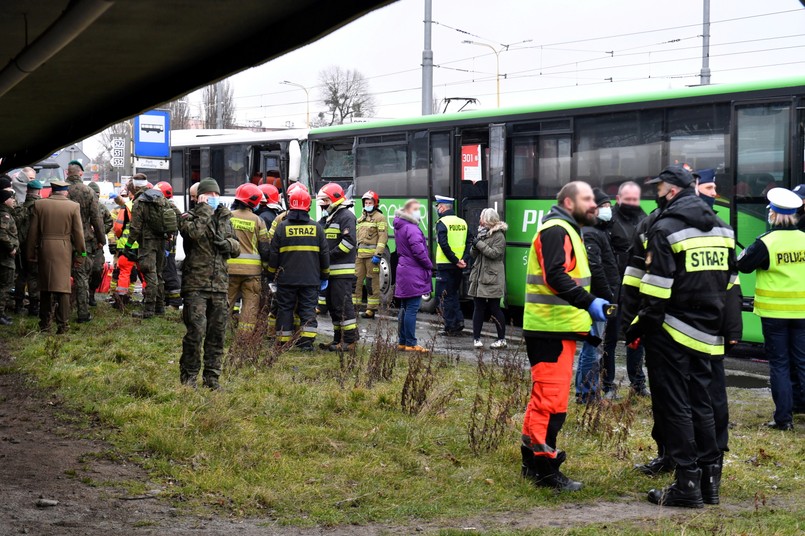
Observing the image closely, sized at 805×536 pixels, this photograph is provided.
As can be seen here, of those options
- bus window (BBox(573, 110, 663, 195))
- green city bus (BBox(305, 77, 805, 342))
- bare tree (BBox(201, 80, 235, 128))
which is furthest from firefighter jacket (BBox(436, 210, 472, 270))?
bare tree (BBox(201, 80, 235, 128))

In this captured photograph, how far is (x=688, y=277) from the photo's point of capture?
6059 mm

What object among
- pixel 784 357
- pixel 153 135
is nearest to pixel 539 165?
pixel 784 357

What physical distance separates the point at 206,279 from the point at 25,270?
6.74 meters

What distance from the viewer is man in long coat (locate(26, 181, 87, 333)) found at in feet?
39.6

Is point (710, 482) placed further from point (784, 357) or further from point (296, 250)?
point (296, 250)

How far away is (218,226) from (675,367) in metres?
4.35

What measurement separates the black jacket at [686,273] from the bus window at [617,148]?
25.7 feet

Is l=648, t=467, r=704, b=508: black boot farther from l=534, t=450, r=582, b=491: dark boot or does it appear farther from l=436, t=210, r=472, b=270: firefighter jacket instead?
l=436, t=210, r=472, b=270: firefighter jacket

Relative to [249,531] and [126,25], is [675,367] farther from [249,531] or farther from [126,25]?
[126,25]

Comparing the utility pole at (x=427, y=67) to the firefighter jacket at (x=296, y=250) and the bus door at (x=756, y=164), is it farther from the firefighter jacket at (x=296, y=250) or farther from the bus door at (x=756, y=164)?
the firefighter jacket at (x=296, y=250)

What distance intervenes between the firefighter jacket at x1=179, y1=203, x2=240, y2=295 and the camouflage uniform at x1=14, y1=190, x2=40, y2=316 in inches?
219

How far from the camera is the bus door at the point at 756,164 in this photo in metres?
12.4

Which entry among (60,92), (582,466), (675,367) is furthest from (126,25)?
(582,466)

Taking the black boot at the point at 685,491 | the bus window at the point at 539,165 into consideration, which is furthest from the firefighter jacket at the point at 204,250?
the bus window at the point at 539,165
